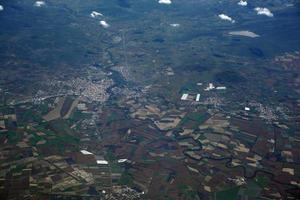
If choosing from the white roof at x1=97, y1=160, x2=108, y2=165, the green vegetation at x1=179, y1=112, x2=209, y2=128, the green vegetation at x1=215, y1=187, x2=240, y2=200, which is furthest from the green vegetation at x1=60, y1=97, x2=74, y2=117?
the green vegetation at x1=215, y1=187, x2=240, y2=200

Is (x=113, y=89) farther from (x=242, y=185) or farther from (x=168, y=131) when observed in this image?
(x=242, y=185)

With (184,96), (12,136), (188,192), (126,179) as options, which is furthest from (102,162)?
(184,96)

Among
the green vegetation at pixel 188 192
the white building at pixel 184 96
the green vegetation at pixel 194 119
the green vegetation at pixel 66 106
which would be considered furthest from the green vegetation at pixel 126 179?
the white building at pixel 184 96

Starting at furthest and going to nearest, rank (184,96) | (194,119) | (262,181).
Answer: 1. (184,96)
2. (194,119)
3. (262,181)

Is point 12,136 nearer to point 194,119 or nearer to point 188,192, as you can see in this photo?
point 188,192

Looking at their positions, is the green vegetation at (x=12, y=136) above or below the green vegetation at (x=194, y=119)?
below

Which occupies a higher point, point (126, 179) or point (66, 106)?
point (66, 106)

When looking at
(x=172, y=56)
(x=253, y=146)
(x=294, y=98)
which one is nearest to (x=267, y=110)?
(x=294, y=98)

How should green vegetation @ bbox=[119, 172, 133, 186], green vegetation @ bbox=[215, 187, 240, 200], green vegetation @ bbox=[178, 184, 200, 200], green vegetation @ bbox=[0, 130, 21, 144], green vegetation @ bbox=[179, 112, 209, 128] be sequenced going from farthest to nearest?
green vegetation @ bbox=[179, 112, 209, 128]
green vegetation @ bbox=[0, 130, 21, 144]
green vegetation @ bbox=[119, 172, 133, 186]
green vegetation @ bbox=[215, 187, 240, 200]
green vegetation @ bbox=[178, 184, 200, 200]

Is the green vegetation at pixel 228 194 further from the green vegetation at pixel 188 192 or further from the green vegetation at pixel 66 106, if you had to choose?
the green vegetation at pixel 66 106

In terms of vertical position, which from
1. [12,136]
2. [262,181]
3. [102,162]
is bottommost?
[262,181]

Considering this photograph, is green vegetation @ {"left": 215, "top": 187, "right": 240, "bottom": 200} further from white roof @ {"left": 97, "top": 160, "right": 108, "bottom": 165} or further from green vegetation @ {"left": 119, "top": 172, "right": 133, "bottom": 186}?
white roof @ {"left": 97, "top": 160, "right": 108, "bottom": 165}

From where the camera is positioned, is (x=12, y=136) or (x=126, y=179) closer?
(x=126, y=179)
